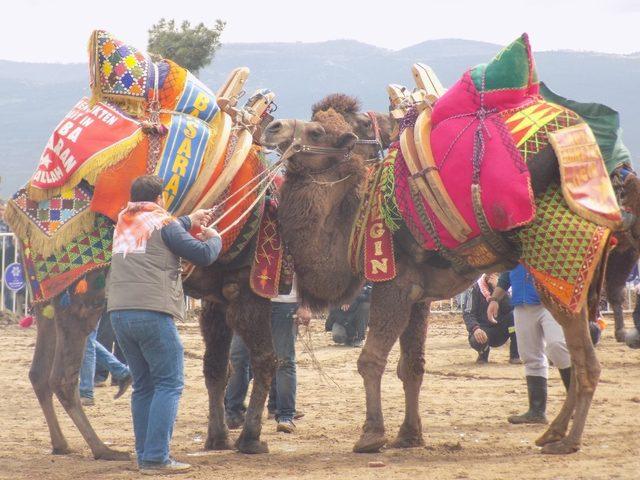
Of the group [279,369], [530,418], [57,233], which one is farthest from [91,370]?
[530,418]

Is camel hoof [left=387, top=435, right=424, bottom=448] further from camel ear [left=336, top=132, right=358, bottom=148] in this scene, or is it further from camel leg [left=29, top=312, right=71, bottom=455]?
camel leg [left=29, top=312, right=71, bottom=455]

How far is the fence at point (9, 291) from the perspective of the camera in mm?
19266

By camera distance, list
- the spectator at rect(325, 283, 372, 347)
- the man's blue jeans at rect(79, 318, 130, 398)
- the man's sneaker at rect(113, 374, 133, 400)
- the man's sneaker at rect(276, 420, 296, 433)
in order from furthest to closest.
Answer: the spectator at rect(325, 283, 372, 347) → the man's blue jeans at rect(79, 318, 130, 398) → the man's sneaker at rect(113, 374, 133, 400) → the man's sneaker at rect(276, 420, 296, 433)

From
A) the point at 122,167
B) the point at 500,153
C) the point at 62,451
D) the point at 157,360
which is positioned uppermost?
the point at 500,153

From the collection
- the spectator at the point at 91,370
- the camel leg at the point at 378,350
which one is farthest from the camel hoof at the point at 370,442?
the spectator at the point at 91,370

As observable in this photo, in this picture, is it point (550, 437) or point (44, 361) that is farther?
point (44, 361)

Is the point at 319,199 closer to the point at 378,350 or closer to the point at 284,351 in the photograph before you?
the point at 378,350

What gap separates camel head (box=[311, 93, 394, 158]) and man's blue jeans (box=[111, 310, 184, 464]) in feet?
→ 8.46

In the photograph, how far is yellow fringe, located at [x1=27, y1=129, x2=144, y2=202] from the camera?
773cm

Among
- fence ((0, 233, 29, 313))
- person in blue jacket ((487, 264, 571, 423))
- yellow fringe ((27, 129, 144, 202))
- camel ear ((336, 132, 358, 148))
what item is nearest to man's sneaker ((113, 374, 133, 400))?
yellow fringe ((27, 129, 144, 202))

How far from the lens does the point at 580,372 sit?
296 inches

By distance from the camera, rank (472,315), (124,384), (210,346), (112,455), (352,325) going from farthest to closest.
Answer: (352,325) < (472,315) < (124,384) < (210,346) < (112,455)

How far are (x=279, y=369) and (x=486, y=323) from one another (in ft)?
17.2

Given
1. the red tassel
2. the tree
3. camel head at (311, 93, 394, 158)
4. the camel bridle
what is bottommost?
the red tassel
